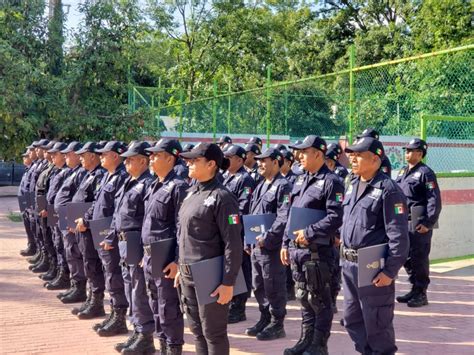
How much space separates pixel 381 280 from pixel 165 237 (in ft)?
6.36

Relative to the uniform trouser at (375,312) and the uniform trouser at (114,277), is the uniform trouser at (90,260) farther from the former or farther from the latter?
the uniform trouser at (375,312)

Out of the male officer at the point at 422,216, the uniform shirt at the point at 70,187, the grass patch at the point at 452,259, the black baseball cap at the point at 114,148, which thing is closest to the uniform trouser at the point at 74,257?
the uniform shirt at the point at 70,187

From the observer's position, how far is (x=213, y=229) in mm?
4492

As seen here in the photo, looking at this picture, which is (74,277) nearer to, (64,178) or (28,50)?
(64,178)

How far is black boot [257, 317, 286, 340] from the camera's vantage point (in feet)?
20.9

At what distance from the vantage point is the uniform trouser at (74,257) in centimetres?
772

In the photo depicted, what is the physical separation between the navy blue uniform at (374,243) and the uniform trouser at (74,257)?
13.4 feet

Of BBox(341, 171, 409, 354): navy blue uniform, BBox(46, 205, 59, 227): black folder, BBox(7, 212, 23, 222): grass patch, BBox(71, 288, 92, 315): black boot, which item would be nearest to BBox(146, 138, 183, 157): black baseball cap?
BBox(341, 171, 409, 354): navy blue uniform

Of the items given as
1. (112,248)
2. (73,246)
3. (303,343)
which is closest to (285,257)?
(303,343)

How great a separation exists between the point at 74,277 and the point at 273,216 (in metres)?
3.14

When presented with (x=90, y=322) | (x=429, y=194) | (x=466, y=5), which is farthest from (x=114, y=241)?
(x=466, y=5)

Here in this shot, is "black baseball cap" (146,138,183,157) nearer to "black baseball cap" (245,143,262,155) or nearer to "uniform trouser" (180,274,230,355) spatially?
"uniform trouser" (180,274,230,355)

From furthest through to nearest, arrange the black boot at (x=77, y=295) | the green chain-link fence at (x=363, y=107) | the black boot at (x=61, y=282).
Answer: the green chain-link fence at (x=363, y=107) < the black boot at (x=61, y=282) < the black boot at (x=77, y=295)

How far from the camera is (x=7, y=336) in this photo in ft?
21.2
